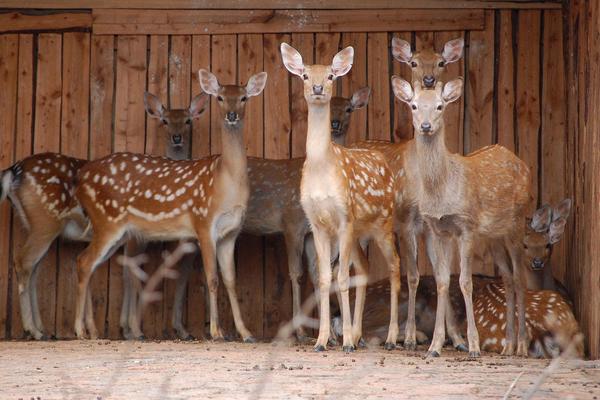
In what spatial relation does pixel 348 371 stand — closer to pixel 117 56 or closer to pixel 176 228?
pixel 176 228

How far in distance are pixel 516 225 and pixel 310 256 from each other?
197 cm

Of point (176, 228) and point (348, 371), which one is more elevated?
point (176, 228)

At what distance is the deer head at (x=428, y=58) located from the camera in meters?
10.2

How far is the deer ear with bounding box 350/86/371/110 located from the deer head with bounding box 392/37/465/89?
1.29ft

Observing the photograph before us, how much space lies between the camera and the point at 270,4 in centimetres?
1082

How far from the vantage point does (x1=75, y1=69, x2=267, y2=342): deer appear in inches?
389

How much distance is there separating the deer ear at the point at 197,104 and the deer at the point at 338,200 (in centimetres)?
169

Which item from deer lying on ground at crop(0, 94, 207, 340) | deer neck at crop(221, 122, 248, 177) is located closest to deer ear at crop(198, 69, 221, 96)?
deer neck at crop(221, 122, 248, 177)

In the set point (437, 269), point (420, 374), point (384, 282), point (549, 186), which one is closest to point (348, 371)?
point (420, 374)

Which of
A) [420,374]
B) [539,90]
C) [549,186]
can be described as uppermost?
[539,90]

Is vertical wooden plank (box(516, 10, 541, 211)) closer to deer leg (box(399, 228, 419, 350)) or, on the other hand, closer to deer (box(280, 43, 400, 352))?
deer leg (box(399, 228, 419, 350))

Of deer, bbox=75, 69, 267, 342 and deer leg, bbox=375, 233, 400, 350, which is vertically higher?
deer, bbox=75, 69, 267, 342

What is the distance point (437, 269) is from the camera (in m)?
8.73

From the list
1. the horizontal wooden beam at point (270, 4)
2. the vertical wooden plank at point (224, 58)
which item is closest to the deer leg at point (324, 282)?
the vertical wooden plank at point (224, 58)
